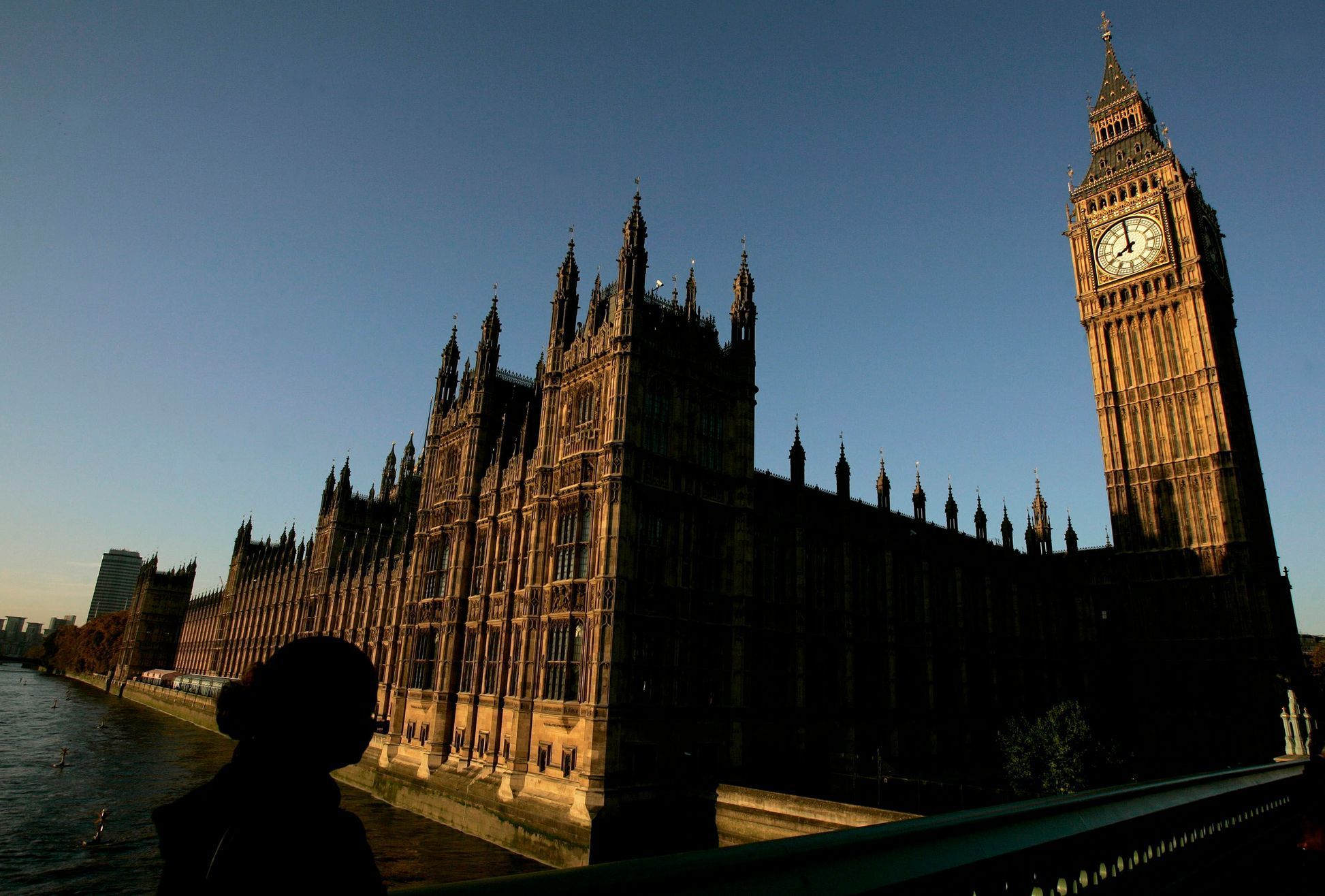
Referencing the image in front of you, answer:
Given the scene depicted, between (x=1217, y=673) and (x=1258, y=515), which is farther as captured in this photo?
(x=1258, y=515)

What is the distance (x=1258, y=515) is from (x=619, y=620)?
200ft

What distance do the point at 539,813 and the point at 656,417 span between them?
61.4 ft

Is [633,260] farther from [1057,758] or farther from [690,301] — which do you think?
[1057,758]

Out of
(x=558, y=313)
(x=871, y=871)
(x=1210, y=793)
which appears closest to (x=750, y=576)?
(x=558, y=313)

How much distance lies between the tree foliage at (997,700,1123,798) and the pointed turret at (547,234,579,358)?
105 feet

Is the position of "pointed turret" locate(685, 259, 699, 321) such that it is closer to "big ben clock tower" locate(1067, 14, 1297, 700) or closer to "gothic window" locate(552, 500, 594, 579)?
"gothic window" locate(552, 500, 594, 579)

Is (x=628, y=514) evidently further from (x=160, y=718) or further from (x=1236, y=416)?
(x=160, y=718)

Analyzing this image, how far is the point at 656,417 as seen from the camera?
3756cm

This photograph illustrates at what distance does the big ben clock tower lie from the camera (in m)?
61.9

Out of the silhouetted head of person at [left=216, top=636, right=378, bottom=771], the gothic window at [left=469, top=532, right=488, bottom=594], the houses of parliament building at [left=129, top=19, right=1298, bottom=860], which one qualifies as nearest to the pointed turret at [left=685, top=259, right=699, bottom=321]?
the houses of parliament building at [left=129, top=19, right=1298, bottom=860]

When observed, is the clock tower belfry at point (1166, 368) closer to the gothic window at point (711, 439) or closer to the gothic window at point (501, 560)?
the gothic window at point (711, 439)

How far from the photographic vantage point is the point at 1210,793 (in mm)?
7660

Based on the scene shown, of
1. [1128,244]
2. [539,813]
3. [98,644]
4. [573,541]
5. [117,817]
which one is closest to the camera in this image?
[539,813]

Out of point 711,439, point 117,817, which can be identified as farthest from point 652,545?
point 117,817
